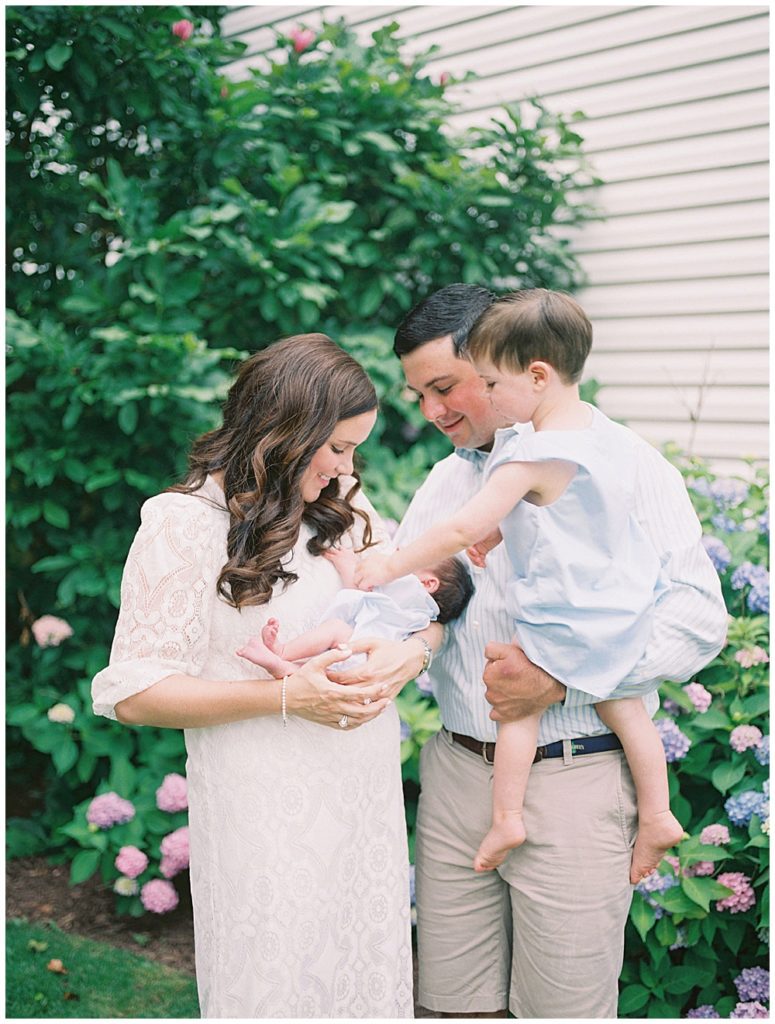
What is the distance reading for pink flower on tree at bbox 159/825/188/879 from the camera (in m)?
3.36

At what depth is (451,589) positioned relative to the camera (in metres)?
2.20

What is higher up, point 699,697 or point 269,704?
point 269,704

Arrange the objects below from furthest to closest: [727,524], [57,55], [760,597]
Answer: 1. [57,55]
2. [727,524]
3. [760,597]

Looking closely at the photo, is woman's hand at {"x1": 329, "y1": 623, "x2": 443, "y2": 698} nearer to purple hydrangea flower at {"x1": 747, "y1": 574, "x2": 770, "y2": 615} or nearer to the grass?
purple hydrangea flower at {"x1": 747, "y1": 574, "x2": 770, "y2": 615}

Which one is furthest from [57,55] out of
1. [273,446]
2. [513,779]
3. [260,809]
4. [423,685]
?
[513,779]

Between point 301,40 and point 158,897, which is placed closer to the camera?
point 158,897

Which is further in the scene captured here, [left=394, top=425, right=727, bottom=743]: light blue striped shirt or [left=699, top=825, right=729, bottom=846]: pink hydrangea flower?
[left=699, top=825, right=729, bottom=846]: pink hydrangea flower

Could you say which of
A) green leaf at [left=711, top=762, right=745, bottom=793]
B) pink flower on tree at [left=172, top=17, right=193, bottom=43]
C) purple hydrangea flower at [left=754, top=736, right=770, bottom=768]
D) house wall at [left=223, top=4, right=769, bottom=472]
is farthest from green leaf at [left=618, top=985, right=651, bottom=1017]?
pink flower on tree at [left=172, top=17, right=193, bottom=43]

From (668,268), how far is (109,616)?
3.09 m

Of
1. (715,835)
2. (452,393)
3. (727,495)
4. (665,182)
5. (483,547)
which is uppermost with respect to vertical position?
(665,182)

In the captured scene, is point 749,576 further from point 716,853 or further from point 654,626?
point 654,626

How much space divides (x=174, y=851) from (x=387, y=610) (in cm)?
184

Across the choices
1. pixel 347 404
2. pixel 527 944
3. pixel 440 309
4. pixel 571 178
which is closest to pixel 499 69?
pixel 571 178

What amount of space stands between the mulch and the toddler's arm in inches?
85.4
